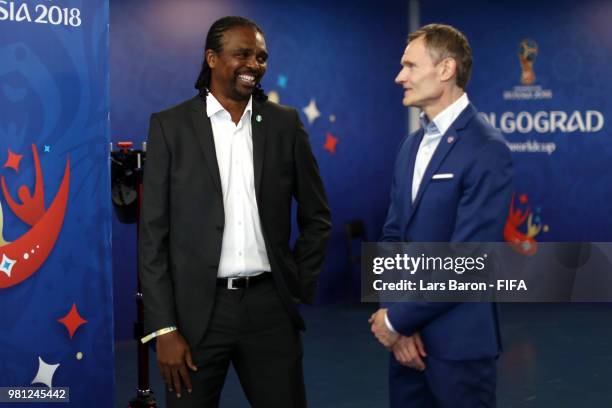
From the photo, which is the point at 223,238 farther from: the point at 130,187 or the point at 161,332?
the point at 130,187

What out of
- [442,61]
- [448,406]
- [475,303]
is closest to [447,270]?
[475,303]

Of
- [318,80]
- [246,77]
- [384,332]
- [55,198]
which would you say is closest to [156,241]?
[246,77]

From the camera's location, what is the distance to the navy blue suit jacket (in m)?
2.08

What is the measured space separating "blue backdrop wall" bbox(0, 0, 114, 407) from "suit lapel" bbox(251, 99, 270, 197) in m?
1.19

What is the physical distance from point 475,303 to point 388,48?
21.2 feet

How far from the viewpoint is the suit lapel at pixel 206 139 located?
8.11 ft

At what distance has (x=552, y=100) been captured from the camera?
8195mm

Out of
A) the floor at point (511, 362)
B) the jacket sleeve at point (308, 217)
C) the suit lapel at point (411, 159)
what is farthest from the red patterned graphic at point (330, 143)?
the suit lapel at point (411, 159)

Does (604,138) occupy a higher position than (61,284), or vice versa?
(604,138)

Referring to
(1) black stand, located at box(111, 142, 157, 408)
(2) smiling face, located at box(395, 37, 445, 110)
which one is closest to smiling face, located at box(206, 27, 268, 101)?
(2) smiling face, located at box(395, 37, 445, 110)

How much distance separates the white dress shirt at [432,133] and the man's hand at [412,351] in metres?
0.39

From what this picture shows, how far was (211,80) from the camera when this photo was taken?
2.60 m

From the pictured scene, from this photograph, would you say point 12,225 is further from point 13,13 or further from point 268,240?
point 268,240

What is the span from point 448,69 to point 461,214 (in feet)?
1.31
